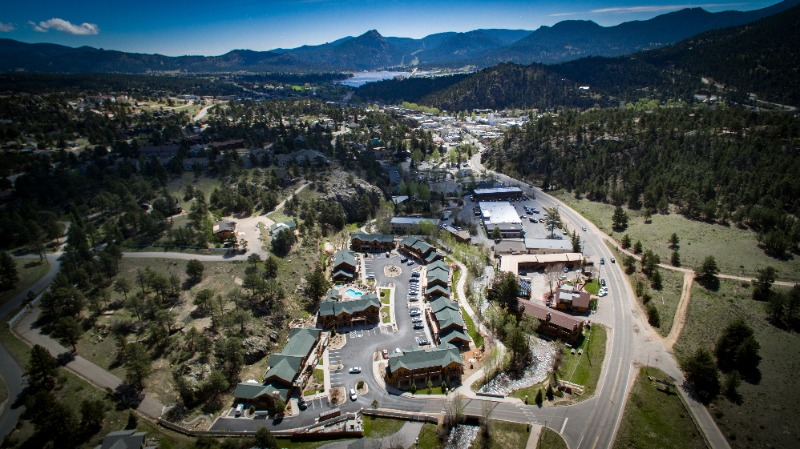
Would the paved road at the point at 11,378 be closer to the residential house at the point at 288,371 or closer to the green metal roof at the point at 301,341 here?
the residential house at the point at 288,371

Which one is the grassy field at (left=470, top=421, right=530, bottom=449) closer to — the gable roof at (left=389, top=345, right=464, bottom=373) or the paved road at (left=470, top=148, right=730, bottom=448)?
the paved road at (left=470, top=148, right=730, bottom=448)

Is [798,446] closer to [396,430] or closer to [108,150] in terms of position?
[396,430]

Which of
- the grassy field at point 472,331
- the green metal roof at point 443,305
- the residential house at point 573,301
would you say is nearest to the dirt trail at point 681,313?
the residential house at point 573,301

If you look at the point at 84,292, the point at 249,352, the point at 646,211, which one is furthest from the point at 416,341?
the point at 646,211

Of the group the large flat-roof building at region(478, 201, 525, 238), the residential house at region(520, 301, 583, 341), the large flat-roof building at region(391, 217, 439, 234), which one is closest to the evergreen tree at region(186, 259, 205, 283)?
the large flat-roof building at region(391, 217, 439, 234)

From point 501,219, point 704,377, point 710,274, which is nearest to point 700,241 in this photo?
point 710,274
